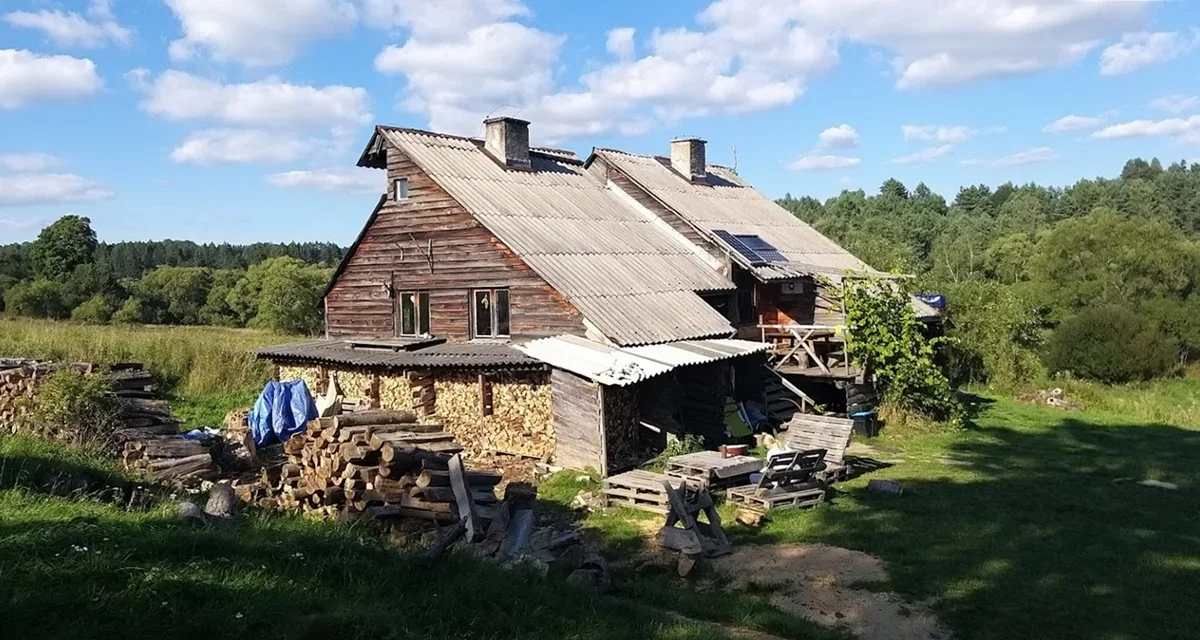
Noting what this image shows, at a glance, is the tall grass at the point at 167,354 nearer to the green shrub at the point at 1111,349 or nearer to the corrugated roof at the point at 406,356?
the corrugated roof at the point at 406,356

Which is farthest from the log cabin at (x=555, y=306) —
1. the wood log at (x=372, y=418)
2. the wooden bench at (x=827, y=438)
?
the wood log at (x=372, y=418)

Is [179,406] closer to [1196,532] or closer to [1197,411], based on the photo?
[1196,532]

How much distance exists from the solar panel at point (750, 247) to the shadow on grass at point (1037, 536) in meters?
7.81

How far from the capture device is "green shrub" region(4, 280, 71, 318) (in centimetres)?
4972

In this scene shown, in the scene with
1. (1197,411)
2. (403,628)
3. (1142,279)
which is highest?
(1142,279)

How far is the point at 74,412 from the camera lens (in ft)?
44.9

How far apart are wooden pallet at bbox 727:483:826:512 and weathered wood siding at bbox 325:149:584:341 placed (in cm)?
557

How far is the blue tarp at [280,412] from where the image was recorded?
18.5m

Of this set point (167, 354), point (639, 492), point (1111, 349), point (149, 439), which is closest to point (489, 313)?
point (639, 492)

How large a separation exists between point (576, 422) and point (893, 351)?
9.22 m

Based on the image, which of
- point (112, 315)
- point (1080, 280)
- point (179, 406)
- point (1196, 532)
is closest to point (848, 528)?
point (1196, 532)

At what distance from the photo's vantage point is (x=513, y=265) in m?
19.0

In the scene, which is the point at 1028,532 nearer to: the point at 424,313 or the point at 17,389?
the point at 424,313

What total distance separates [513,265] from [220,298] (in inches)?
2231
